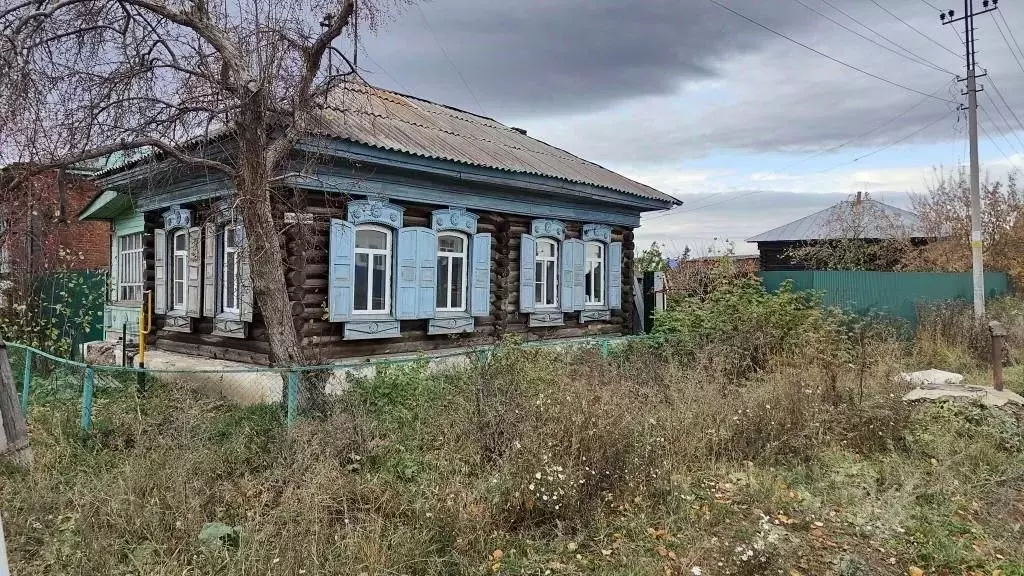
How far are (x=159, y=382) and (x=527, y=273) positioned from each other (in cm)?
585

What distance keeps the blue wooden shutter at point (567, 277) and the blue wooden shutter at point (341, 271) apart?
4.34 m

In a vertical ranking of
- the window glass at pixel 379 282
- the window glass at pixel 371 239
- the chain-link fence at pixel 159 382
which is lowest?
the chain-link fence at pixel 159 382

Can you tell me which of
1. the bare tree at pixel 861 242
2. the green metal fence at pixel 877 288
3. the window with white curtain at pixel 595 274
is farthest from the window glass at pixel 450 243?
the bare tree at pixel 861 242

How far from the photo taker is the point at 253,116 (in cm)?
600

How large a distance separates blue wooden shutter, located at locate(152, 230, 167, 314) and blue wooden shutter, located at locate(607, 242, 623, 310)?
7.78 meters

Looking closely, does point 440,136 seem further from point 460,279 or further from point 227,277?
point 227,277

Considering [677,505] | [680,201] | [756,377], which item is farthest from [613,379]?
[680,201]

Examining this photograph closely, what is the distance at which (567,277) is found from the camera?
Result: 38.0 ft

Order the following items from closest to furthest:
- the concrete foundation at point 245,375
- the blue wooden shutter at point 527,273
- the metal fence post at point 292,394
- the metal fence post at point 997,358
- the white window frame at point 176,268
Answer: the metal fence post at point 292,394
the concrete foundation at point 245,375
the metal fence post at point 997,358
the white window frame at point 176,268
the blue wooden shutter at point 527,273

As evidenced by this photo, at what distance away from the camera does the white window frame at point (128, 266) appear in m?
11.8

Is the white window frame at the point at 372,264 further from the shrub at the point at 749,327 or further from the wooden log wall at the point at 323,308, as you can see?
the shrub at the point at 749,327

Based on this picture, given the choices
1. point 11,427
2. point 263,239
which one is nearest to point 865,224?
point 263,239

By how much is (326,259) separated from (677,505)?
5.41 m

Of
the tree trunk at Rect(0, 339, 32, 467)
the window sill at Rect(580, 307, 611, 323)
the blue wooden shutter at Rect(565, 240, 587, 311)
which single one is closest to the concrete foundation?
the tree trunk at Rect(0, 339, 32, 467)
